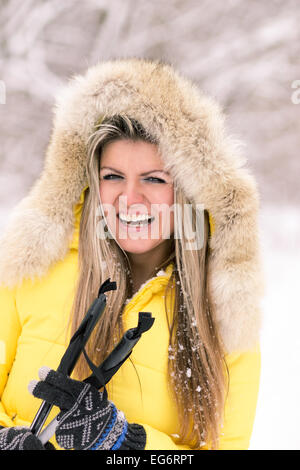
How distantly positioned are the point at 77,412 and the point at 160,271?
55 centimetres

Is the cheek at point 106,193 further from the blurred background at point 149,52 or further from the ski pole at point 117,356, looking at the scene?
the blurred background at point 149,52

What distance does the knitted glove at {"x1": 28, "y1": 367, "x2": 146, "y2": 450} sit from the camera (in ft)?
3.49

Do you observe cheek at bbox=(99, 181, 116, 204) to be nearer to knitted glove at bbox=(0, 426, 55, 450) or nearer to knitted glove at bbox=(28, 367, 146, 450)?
knitted glove at bbox=(28, 367, 146, 450)

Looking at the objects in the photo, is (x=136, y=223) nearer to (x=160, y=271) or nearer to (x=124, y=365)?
(x=160, y=271)

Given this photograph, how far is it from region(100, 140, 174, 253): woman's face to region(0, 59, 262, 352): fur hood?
0.06m

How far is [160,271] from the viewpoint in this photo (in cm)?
148

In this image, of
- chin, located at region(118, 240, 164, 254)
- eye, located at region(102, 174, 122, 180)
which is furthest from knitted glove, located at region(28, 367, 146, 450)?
eye, located at region(102, 174, 122, 180)

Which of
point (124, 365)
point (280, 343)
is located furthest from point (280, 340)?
point (124, 365)

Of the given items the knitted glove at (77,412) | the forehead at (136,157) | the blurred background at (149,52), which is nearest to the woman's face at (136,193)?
the forehead at (136,157)

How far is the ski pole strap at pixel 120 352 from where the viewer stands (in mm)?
1071

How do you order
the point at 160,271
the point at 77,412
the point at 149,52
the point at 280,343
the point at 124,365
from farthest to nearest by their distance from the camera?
the point at 149,52 < the point at 280,343 < the point at 160,271 < the point at 124,365 < the point at 77,412

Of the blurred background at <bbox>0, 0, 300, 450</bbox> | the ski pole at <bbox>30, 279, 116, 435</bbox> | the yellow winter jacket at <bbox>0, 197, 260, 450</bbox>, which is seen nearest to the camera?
the ski pole at <bbox>30, 279, 116, 435</bbox>

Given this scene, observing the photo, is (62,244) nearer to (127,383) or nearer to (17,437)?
(127,383)
